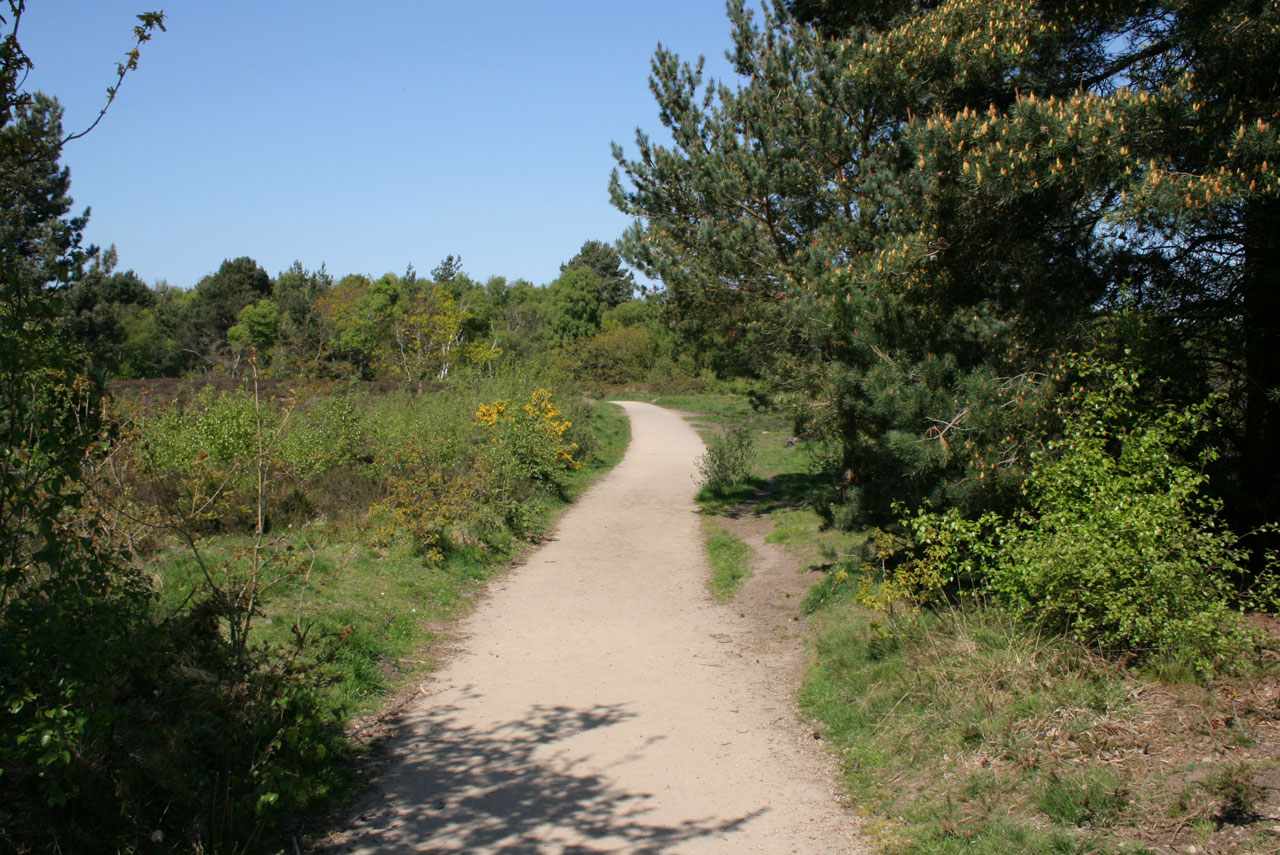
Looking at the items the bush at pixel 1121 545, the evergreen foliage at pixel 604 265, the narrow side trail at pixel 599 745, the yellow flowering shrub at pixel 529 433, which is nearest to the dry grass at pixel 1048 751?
the bush at pixel 1121 545

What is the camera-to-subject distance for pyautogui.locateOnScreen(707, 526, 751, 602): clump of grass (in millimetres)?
11117

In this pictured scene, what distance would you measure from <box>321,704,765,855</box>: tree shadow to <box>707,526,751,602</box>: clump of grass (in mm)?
5012

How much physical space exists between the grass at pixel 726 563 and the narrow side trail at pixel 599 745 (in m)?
0.29

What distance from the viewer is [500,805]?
16.5 ft

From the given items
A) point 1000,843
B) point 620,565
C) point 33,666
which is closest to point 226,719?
point 33,666

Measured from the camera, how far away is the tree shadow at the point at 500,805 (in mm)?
4590

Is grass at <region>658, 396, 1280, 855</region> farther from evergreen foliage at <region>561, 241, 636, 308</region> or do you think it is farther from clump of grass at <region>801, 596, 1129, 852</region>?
evergreen foliage at <region>561, 241, 636, 308</region>

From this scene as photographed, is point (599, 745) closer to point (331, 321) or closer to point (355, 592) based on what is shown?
point (355, 592)

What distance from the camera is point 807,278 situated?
33.1 feet

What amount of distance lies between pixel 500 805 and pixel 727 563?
7.45 m

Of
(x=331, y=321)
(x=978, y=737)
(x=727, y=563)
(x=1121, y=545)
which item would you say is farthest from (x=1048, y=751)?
(x=331, y=321)

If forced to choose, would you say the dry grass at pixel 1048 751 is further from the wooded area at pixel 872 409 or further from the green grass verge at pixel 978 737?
the wooded area at pixel 872 409

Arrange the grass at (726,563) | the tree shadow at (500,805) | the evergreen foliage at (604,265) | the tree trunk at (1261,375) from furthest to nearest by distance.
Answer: the evergreen foliage at (604,265), the grass at (726,563), the tree trunk at (1261,375), the tree shadow at (500,805)

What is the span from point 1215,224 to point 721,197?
669cm
